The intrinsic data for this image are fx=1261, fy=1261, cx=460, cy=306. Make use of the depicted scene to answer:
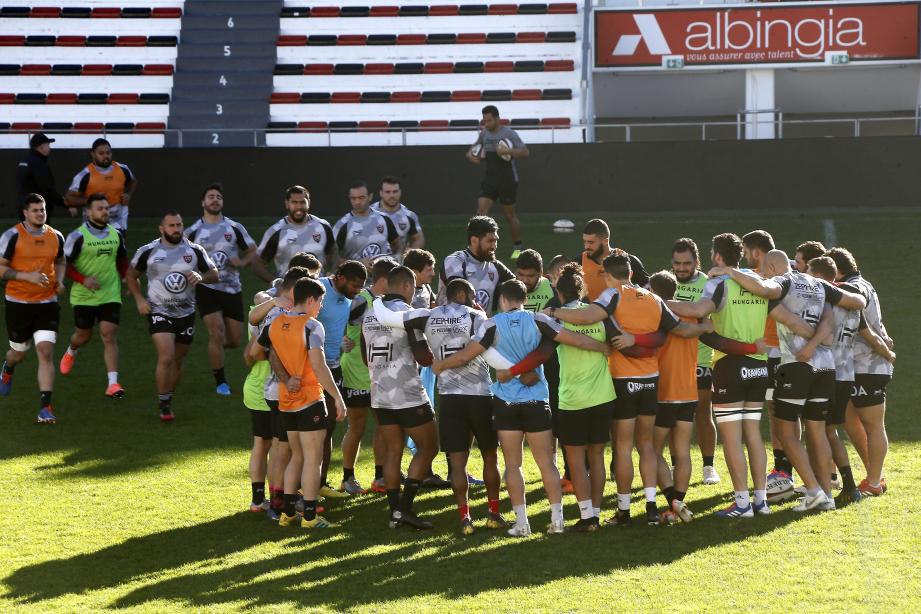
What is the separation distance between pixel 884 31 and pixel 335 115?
35.1ft

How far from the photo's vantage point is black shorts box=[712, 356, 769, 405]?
28.0ft

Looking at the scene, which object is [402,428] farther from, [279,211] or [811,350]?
[279,211]

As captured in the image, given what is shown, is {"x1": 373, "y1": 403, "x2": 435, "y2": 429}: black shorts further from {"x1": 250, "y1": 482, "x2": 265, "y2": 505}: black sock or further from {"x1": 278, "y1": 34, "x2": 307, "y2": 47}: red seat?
{"x1": 278, "y1": 34, "x2": 307, "y2": 47}: red seat

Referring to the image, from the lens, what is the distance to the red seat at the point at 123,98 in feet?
82.5

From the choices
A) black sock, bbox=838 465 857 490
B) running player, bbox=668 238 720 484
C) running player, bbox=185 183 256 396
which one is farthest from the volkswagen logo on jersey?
black sock, bbox=838 465 857 490

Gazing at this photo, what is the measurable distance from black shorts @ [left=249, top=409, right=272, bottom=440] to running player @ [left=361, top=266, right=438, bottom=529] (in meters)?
0.81

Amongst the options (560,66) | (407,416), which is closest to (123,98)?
(560,66)

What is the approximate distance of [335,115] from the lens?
24828 mm

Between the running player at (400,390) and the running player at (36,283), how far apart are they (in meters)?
4.41

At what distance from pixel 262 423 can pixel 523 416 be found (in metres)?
1.93

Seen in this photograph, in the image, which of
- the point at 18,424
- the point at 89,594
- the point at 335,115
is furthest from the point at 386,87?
the point at 89,594

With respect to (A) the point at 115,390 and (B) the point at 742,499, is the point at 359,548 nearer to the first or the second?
(B) the point at 742,499

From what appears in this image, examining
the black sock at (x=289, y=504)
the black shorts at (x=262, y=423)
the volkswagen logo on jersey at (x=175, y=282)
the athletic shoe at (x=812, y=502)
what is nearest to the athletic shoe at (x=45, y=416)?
the volkswagen logo on jersey at (x=175, y=282)

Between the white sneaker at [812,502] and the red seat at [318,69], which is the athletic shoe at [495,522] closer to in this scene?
the white sneaker at [812,502]
